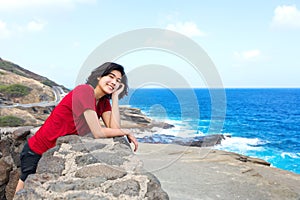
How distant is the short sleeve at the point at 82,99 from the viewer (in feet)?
8.77

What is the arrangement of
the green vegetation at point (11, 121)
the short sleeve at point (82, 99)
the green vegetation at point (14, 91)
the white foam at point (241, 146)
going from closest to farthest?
the short sleeve at point (82, 99), the green vegetation at point (11, 121), the white foam at point (241, 146), the green vegetation at point (14, 91)

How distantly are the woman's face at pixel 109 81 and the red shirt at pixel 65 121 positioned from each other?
8.0 inches

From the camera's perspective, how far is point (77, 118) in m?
2.88

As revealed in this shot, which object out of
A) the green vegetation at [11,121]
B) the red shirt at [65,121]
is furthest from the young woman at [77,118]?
the green vegetation at [11,121]

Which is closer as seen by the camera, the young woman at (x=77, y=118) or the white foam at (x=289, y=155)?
the young woman at (x=77, y=118)

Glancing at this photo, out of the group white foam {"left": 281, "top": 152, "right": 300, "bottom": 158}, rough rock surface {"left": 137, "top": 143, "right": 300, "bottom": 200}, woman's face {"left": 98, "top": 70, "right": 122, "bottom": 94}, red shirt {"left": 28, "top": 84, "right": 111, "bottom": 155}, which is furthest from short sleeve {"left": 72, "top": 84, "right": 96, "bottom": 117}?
white foam {"left": 281, "top": 152, "right": 300, "bottom": 158}

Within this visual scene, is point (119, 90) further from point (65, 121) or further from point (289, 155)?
point (289, 155)

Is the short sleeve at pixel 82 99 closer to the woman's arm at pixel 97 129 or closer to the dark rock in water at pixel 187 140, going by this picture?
the woman's arm at pixel 97 129

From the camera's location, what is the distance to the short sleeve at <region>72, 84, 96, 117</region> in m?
2.67

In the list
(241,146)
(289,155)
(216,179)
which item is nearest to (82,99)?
(216,179)

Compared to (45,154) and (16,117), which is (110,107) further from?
(16,117)

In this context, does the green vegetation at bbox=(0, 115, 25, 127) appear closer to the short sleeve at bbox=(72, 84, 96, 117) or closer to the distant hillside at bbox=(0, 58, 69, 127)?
the distant hillside at bbox=(0, 58, 69, 127)

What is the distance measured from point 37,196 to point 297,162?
2341cm

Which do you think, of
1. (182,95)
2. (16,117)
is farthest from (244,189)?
(16,117)
